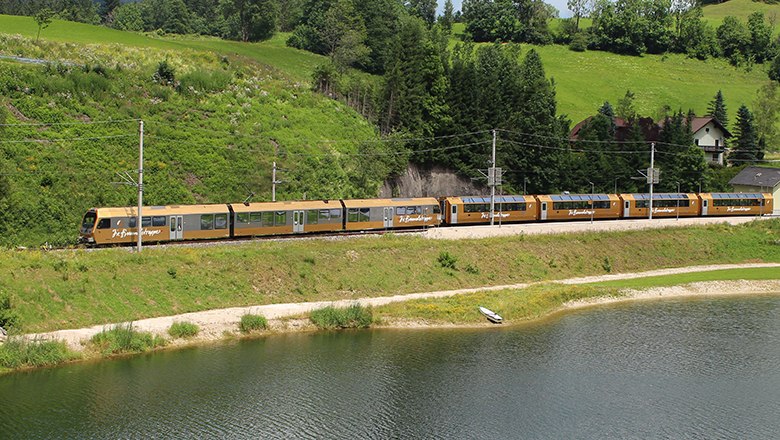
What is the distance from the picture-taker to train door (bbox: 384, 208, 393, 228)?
242 ft

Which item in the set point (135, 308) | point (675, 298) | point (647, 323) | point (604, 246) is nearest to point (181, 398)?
point (135, 308)

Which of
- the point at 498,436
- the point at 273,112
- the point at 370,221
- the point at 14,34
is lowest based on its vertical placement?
the point at 498,436

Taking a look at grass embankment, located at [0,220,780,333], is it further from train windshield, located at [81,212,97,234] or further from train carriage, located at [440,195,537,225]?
train carriage, located at [440,195,537,225]

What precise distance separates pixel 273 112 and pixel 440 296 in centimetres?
4207

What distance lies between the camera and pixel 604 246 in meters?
80.8

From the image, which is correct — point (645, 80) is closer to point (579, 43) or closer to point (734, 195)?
point (579, 43)

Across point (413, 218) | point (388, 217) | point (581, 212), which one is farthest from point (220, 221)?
point (581, 212)

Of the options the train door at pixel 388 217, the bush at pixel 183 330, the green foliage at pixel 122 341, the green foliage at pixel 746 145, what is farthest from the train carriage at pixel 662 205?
the green foliage at pixel 122 341

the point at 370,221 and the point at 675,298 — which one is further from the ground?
the point at 370,221

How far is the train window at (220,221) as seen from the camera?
6275cm

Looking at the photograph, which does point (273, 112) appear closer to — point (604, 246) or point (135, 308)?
point (604, 246)

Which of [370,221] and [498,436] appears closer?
[498,436]

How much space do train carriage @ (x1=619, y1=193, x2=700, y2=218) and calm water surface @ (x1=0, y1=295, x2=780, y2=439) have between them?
41.8 m

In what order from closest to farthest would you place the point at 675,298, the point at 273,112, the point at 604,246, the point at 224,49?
the point at 675,298 → the point at 604,246 → the point at 273,112 → the point at 224,49
